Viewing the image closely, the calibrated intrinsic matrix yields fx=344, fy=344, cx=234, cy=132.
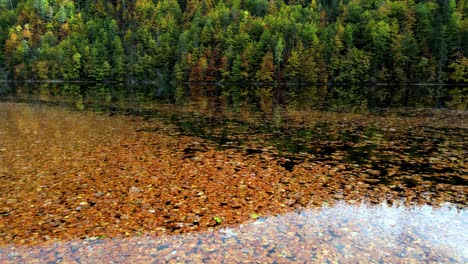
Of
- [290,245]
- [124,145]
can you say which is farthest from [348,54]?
[290,245]

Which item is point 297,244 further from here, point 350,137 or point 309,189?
point 350,137

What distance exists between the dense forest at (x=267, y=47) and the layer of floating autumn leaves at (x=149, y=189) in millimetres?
93855

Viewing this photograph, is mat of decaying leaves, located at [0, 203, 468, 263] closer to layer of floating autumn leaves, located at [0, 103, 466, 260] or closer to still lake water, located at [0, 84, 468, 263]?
still lake water, located at [0, 84, 468, 263]

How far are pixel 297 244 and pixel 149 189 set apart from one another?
21.3 ft

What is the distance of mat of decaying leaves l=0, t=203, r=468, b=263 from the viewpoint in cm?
853

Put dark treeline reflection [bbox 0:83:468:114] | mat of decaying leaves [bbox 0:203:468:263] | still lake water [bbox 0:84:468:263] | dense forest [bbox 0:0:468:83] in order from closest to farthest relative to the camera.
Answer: mat of decaying leaves [bbox 0:203:468:263]
still lake water [bbox 0:84:468:263]
dark treeline reflection [bbox 0:83:468:114]
dense forest [bbox 0:0:468:83]

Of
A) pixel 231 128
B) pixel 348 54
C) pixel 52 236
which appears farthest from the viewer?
pixel 348 54

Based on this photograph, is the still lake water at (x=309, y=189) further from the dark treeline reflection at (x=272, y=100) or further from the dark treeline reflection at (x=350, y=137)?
the dark treeline reflection at (x=272, y=100)

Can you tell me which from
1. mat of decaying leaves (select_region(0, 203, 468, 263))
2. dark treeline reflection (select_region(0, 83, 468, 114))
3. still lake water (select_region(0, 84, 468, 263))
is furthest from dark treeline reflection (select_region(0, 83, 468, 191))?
dark treeline reflection (select_region(0, 83, 468, 114))

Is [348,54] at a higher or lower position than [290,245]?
higher

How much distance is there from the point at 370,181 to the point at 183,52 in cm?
11824

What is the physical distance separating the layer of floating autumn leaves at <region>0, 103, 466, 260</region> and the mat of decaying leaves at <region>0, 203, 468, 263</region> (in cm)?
56

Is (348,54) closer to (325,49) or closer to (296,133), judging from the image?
(325,49)

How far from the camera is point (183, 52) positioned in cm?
12569
